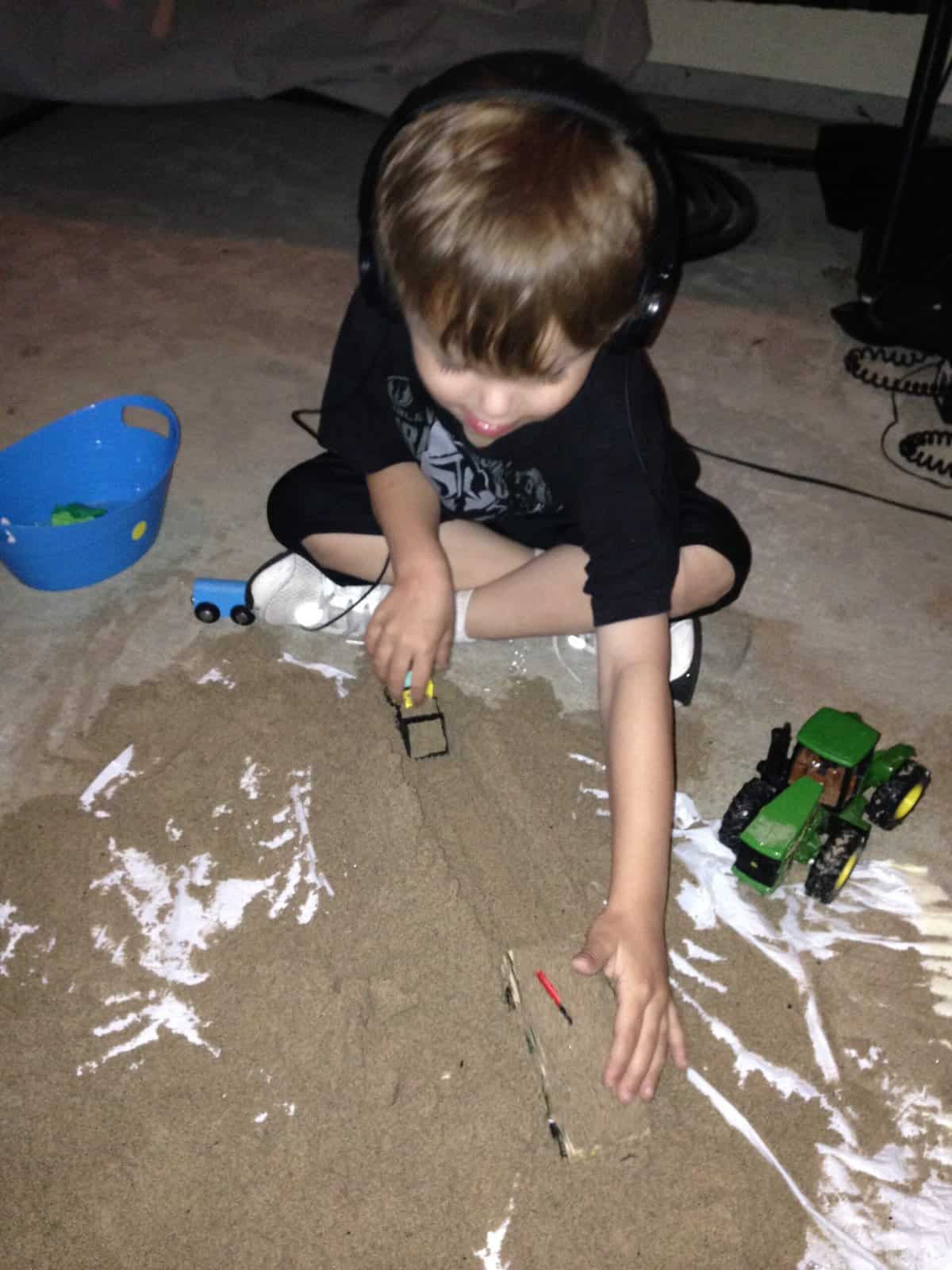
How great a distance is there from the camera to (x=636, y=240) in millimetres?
739

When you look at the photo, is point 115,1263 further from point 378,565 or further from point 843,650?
point 843,650

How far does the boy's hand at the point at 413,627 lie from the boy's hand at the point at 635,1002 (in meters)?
0.31

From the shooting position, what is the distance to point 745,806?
0.96m

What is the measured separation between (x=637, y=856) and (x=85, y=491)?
914mm

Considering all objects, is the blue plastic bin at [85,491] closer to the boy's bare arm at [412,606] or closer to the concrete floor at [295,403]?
the concrete floor at [295,403]

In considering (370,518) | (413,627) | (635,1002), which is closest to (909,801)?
(635,1002)

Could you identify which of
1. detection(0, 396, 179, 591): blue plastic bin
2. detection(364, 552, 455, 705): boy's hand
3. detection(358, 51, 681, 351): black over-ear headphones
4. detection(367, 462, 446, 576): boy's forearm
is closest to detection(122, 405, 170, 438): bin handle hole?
detection(0, 396, 179, 591): blue plastic bin

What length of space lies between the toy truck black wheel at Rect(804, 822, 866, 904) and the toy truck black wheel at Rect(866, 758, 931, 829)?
0.06 meters

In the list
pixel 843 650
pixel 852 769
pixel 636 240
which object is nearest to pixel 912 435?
pixel 843 650

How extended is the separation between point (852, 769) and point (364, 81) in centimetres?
Answer: 181

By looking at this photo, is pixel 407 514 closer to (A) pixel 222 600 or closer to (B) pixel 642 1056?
(A) pixel 222 600

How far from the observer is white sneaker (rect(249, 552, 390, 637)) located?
1177 millimetres

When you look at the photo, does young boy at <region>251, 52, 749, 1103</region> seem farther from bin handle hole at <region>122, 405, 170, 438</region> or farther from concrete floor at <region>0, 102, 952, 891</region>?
bin handle hole at <region>122, 405, 170, 438</region>

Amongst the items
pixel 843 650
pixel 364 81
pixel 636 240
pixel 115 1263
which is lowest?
pixel 115 1263
